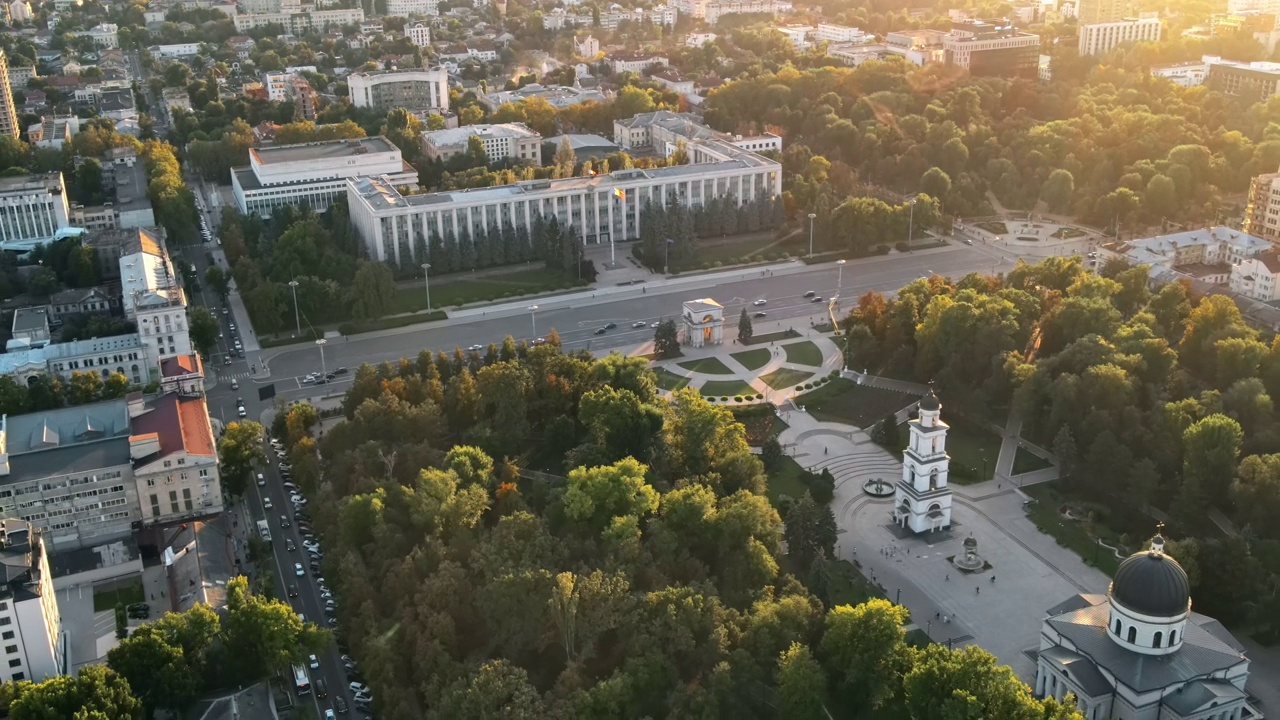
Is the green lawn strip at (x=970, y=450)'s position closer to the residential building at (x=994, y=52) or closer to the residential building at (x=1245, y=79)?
the residential building at (x=1245, y=79)

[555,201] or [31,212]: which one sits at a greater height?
[31,212]

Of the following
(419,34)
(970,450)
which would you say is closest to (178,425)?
(970,450)

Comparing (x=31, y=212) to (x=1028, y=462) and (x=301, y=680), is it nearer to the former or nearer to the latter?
(x=301, y=680)

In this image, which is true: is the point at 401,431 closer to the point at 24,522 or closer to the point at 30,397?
the point at 24,522

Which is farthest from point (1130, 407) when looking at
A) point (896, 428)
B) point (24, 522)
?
point (24, 522)

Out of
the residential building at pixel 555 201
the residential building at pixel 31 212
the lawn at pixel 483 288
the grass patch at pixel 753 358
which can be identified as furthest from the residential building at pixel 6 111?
the grass patch at pixel 753 358
